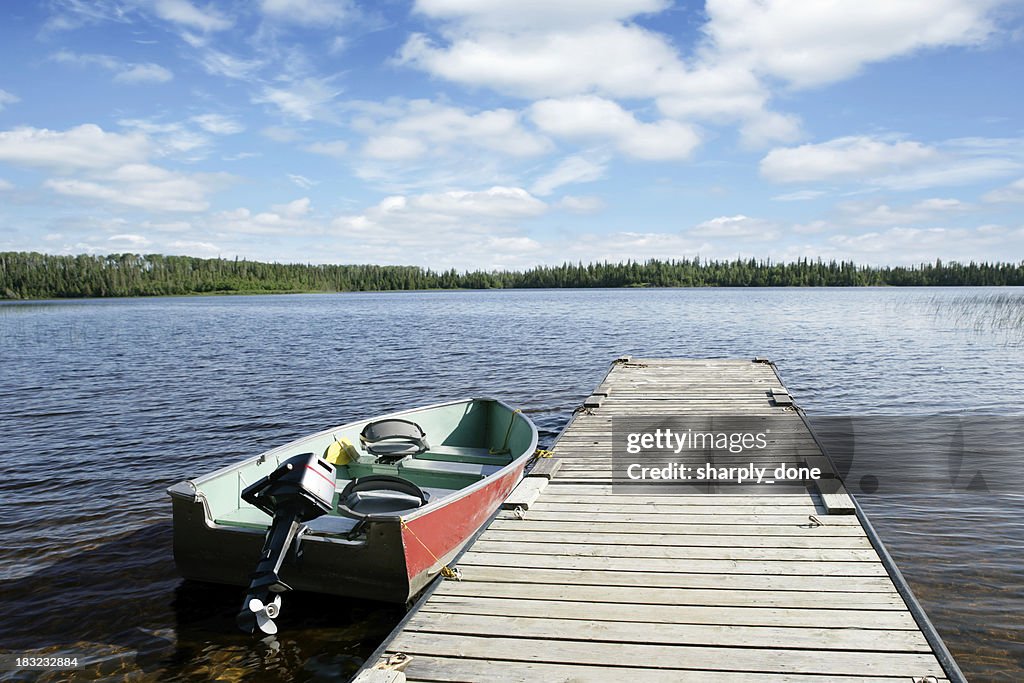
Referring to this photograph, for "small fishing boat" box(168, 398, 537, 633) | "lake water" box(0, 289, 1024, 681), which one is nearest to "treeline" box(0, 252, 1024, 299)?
"lake water" box(0, 289, 1024, 681)

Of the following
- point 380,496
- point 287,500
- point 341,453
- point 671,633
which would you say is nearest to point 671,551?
point 671,633

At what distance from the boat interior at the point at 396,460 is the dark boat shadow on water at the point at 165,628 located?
0.81 meters

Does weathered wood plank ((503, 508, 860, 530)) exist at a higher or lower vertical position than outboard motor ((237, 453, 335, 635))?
lower

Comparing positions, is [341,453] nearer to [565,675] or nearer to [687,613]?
[687,613]

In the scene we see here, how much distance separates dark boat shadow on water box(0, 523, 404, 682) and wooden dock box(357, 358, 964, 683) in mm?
1623

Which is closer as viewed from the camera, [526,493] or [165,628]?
[165,628]

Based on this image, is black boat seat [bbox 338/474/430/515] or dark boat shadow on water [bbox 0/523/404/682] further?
black boat seat [bbox 338/474/430/515]

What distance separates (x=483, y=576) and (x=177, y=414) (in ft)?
43.7

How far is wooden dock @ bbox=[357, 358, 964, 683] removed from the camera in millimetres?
3627

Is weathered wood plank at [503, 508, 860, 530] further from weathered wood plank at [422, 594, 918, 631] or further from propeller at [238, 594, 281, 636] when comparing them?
propeller at [238, 594, 281, 636]

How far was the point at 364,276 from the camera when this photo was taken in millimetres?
173500

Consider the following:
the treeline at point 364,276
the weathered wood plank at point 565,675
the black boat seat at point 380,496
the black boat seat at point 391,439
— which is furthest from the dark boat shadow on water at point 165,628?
the treeline at point 364,276

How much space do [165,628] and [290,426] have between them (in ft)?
28.1

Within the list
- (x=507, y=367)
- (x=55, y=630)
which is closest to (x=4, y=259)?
(x=507, y=367)
